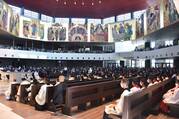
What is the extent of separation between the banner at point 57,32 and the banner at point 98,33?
184 inches

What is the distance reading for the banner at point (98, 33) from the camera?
37750 millimetres

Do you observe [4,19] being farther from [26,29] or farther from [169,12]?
[169,12]

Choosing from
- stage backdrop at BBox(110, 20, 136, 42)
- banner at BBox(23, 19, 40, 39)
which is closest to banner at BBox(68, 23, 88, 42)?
stage backdrop at BBox(110, 20, 136, 42)

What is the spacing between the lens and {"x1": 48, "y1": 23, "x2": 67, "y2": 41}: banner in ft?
122

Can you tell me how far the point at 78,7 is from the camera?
32.6m

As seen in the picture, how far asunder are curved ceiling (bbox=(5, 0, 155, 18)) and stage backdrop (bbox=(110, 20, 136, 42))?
1880mm

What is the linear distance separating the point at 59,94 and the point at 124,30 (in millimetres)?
29644

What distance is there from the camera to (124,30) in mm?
35656

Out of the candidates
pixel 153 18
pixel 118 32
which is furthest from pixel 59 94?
pixel 118 32

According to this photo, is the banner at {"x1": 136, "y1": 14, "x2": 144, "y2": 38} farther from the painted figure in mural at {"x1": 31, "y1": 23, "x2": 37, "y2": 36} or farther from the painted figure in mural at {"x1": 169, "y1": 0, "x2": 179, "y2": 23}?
the painted figure in mural at {"x1": 31, "y1": 23, "x2": 37, "y2": 36}

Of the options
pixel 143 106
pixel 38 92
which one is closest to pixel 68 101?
pixel 38 92

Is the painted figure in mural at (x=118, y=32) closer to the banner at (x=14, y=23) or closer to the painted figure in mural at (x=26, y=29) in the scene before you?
the painted figure in mural at (x=26, y=29)

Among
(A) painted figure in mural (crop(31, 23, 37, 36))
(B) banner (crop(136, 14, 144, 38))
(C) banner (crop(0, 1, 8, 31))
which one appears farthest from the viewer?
(A) painted figure in mural (crop(31, 23, 37, 36))

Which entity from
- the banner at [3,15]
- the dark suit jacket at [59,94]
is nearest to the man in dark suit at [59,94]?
the dark suit jacket at [59,94]
